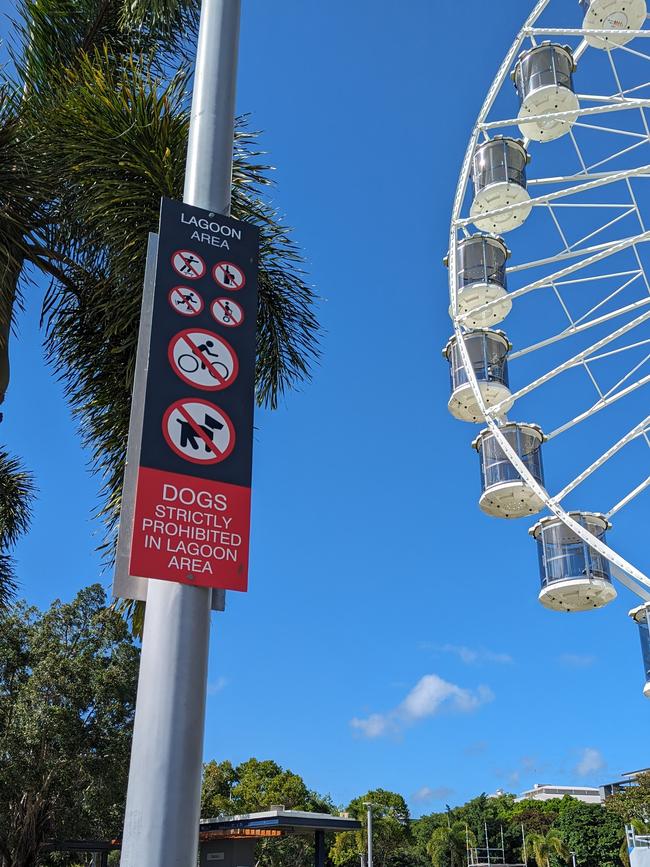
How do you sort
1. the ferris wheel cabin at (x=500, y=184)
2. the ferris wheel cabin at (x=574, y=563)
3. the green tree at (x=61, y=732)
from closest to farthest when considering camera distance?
the ferris wheel cabin at (x=574, y=563) < the ferris wheel cabin at (x=500, y=184) < the green tree at (x=61, y=732)

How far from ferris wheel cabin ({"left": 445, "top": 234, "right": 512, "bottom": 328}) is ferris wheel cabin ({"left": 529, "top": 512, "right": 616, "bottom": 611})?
4.15 metres

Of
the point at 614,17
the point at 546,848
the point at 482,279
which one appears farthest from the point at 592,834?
the point at 614,17

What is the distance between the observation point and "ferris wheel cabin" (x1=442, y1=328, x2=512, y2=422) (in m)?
17.0

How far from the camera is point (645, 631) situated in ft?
43.8

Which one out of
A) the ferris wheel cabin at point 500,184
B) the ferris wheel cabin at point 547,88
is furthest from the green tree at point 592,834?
the ferris wheel cabin at point 547,88

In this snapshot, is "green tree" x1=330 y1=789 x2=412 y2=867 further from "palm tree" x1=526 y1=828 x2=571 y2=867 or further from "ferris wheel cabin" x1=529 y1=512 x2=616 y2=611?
"ferris wheel cabin" x1=529 y1=512 x2=616 y2=611

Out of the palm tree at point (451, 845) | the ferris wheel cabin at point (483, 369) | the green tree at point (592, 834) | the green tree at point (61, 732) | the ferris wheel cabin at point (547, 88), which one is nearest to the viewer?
the ferris wheel cabin at point (547, 88)

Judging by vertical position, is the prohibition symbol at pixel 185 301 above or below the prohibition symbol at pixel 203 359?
above

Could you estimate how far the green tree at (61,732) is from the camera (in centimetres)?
2506

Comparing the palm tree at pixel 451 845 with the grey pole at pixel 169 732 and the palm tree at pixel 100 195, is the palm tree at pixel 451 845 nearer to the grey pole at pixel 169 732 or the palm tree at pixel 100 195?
the palm tree at pixel 100 195

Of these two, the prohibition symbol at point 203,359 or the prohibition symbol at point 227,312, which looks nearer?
the prohibition symbol at point 203,359

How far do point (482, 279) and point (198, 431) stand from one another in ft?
46.0

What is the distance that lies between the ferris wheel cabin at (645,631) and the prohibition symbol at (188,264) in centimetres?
1077

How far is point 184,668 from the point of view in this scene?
332 centimetres
